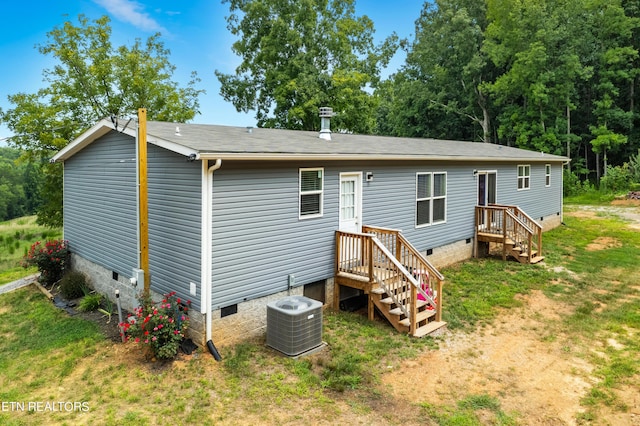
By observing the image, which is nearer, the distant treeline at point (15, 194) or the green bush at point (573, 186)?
the green bush at point (573, 186)

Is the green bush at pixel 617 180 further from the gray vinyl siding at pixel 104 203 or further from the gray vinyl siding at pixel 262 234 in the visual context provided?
the gray vinyl siding at pixel 104 203

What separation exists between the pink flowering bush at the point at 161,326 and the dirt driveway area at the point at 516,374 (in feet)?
9.87

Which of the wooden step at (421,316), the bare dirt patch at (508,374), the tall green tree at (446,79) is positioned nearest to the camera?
the bare dirt patch at (508,374)

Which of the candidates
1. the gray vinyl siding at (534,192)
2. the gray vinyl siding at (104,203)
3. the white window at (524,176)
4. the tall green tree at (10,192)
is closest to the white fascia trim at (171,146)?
the gray vinyl siding at (104,203)

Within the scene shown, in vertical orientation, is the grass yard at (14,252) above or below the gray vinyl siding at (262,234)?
below

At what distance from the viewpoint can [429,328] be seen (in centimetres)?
746

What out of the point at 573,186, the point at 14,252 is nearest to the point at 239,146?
the point at 14,252

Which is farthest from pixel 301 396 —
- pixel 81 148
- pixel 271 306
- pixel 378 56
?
pixel 378 56

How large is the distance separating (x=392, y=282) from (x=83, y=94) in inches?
678

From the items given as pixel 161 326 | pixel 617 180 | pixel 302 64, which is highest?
pixel 302 64

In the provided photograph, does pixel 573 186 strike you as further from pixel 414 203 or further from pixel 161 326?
pixel 161 326

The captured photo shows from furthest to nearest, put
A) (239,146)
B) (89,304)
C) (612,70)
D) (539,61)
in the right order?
1. (612,70)
2. (539,61)
3. (89,304)
4. (239,146)

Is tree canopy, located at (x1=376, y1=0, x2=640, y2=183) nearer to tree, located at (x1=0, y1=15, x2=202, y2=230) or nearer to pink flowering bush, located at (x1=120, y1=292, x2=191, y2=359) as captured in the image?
tree, located at (x1=0, y1=15, x2=202, y2=230)

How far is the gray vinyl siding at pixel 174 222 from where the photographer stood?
6.54 m
